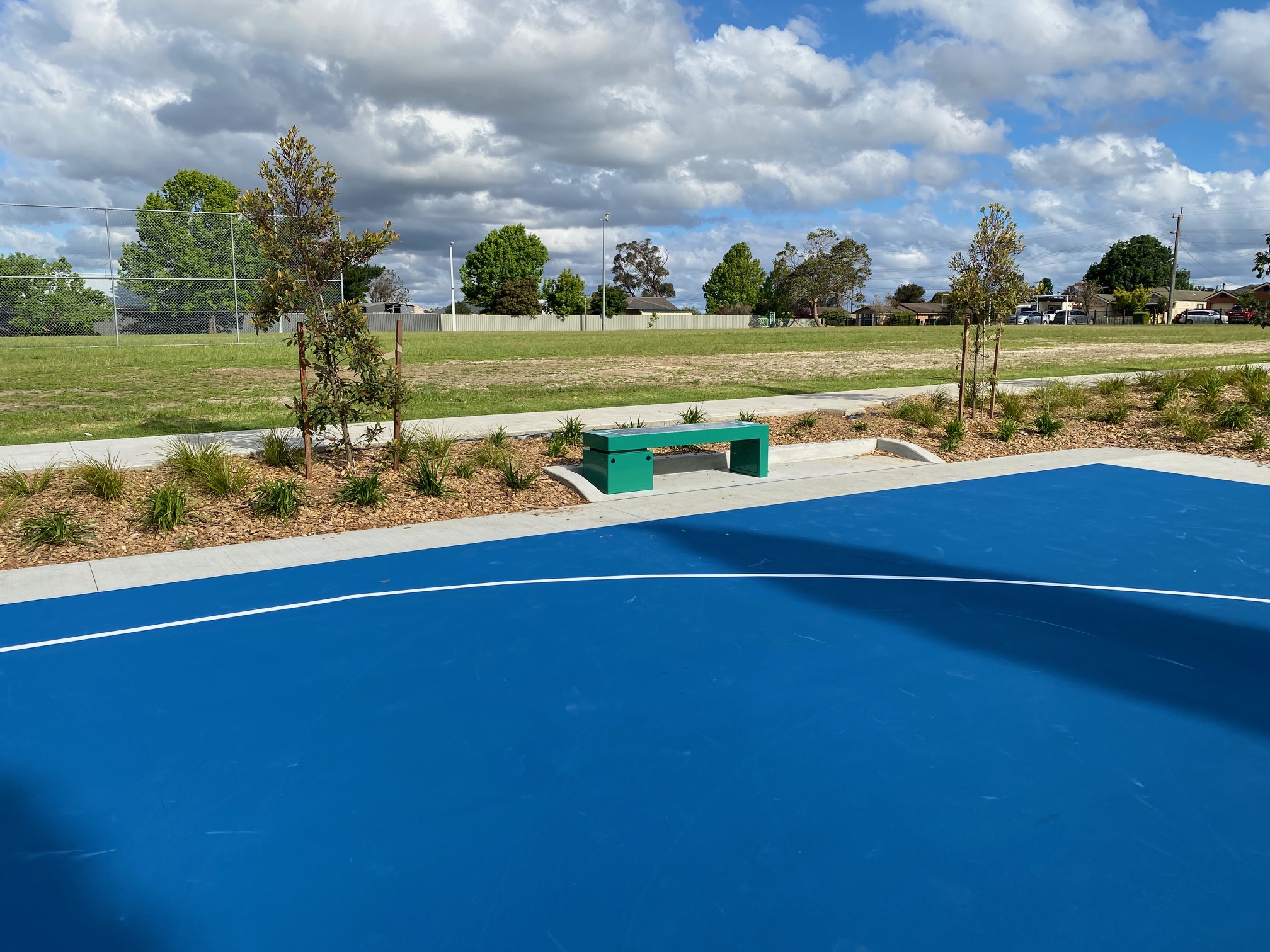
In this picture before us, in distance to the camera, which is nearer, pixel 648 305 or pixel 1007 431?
pixel 1007 431

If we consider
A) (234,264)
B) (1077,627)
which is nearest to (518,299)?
(234,264)

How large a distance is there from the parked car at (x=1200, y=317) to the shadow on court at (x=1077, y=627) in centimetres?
9698

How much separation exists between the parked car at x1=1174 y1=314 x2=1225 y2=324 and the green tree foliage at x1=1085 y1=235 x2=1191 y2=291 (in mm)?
14097

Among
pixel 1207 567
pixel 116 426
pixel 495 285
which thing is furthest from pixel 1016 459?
pixel 495 285

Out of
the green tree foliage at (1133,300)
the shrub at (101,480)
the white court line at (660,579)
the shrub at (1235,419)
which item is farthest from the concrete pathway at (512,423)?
the green tree foliage at (1133,300)

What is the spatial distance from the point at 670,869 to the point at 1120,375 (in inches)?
832

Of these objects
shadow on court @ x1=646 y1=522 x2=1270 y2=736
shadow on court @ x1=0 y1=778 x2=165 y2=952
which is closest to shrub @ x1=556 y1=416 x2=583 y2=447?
shadow on court @ x1=646 y1=522 x2=1270 y2=736

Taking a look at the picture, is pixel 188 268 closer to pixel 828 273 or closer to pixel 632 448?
pixel 632 448

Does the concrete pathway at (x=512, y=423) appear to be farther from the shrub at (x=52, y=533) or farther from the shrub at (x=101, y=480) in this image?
the shrub at (x=52, y=533)

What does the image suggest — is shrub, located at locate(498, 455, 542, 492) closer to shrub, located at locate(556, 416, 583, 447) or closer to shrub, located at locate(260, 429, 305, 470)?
shrub, located at locate(556, 416, 583, 447)

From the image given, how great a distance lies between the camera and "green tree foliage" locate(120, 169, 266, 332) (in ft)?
87.2

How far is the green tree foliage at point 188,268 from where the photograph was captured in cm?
2658

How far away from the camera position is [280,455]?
1009 cm

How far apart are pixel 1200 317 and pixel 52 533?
11653cm
